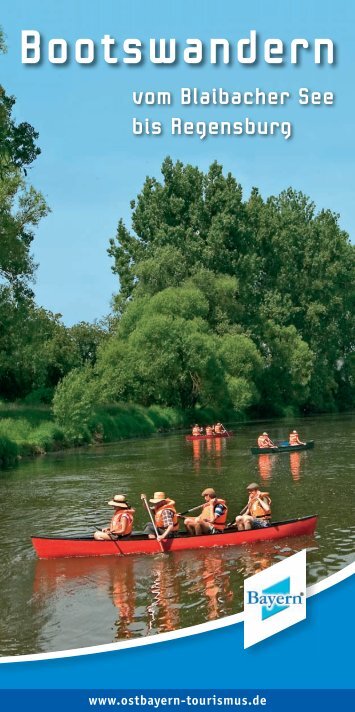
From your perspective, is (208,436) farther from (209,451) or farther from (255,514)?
(255,514)

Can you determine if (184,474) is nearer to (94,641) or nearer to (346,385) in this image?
(94,641)

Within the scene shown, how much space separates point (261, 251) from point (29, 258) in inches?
1815

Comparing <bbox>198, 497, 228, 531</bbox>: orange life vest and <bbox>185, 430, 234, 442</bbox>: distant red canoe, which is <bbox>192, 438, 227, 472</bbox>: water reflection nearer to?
<bbox>185, 430, 234, 442</bbox>: distant red canoe

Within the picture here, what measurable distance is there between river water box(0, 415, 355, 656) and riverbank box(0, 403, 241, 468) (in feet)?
6.40

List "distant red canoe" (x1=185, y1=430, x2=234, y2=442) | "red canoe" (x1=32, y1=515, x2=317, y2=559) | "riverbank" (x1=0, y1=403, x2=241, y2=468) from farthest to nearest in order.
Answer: "distant red canoe" (x1=185, y1=430, x2=234, y2=442), "riverbank" (x1=0, y1=403, x2=241, y2=468), "red canoe" (x1=32, y1=515, x2=317, y2=559)

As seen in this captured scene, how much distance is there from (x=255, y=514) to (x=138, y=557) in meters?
3.08

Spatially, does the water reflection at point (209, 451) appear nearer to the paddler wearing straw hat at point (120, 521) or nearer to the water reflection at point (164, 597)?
the paddler wearing straw hat at point (120, 521)

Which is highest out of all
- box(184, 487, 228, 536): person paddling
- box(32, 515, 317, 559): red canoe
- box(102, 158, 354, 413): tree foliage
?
box(102, 158, 354, 413): tree foliage

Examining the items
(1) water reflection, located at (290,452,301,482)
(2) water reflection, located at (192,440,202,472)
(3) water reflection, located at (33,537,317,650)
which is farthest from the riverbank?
(3) water reflection, located at (33,537,317,650)

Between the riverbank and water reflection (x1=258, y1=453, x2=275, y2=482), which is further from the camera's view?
the riverbank

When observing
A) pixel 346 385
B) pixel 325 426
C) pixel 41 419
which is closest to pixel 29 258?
pixel 41 419

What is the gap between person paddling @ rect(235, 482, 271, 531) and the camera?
18812 millimetres

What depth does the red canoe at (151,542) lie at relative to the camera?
1772 cm
